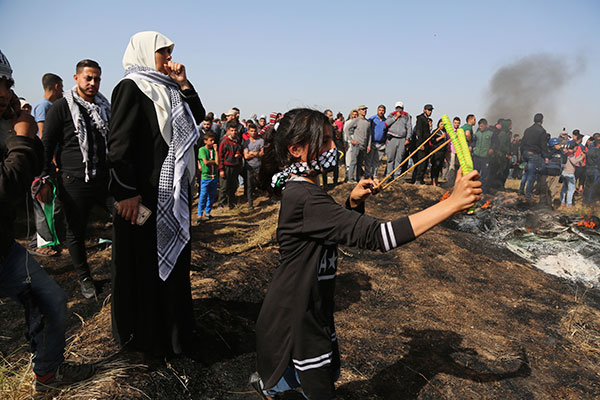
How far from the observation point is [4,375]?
2.63 m

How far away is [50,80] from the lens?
5758mm

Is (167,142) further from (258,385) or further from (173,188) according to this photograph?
(258,385)

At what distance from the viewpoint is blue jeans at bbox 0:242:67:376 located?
217cm

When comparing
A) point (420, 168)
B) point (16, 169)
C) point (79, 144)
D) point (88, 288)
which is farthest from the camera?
point (420, 168)

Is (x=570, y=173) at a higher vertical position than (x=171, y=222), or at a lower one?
lower

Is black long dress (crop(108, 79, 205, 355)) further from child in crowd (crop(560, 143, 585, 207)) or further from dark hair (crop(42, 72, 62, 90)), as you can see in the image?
child in crowd (crop(560, 143, 585, 207))

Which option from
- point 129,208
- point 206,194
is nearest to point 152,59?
point 129,208

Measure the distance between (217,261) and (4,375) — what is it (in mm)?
3829

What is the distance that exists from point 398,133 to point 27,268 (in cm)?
1096

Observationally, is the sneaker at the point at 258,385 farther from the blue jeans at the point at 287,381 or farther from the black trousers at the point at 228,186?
the black trousers at the point at 228,186

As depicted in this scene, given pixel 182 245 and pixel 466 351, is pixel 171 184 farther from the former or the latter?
pixel 466 351

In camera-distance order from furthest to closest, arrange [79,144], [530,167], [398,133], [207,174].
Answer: [530,167] < [398,133] < [207,174] < [79,144]

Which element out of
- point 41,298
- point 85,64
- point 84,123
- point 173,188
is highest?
point 85,64

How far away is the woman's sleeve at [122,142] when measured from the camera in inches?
98.4
